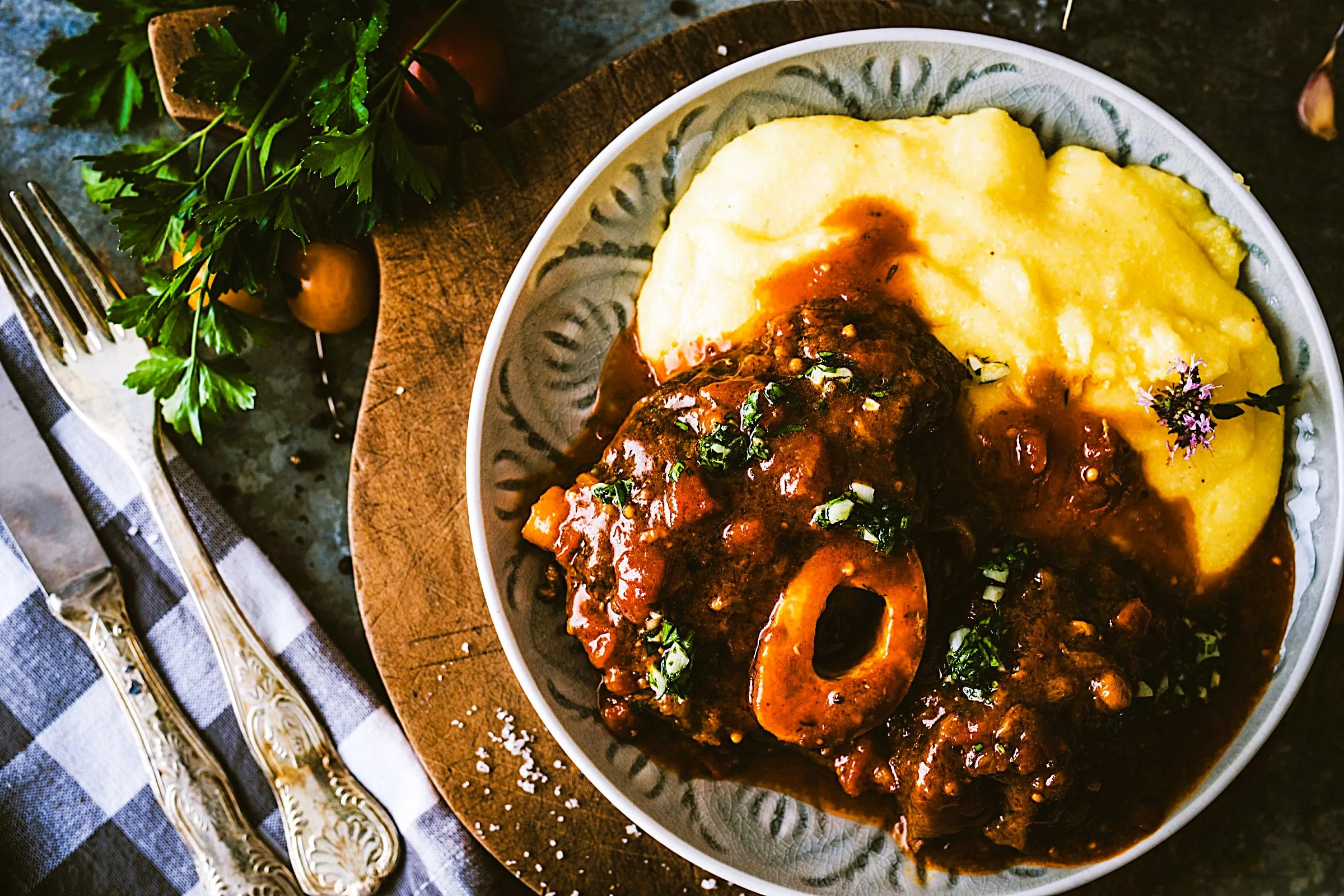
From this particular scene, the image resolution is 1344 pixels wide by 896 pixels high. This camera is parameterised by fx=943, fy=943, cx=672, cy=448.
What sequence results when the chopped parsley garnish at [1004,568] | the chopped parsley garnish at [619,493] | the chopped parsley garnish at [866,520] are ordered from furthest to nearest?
the chopped parsley garnish at [1004,568] < the chopped parsley garnish at [619,493] < the chopped parsley garnish at [866,520]

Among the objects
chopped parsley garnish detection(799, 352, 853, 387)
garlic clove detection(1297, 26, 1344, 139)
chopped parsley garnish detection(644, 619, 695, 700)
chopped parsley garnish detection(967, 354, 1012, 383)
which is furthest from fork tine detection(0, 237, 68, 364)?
garlic clove detection(1297, 26, 1344, 139)

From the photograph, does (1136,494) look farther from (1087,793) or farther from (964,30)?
(964,30)

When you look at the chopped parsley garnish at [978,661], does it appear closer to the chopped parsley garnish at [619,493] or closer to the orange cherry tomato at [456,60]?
the chopped parsley garnish at [619,493]

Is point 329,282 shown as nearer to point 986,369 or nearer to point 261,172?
point 261,172

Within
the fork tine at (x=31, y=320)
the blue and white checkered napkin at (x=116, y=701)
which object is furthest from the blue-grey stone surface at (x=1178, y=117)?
the fork tine at (x=31, y=320)

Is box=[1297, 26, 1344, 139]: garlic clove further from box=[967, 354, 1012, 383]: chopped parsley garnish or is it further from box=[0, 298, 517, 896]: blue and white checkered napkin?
box=[0, 298, 517, 896]: blue and white checkered napkin

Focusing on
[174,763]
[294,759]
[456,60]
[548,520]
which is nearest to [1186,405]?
[548,520]
